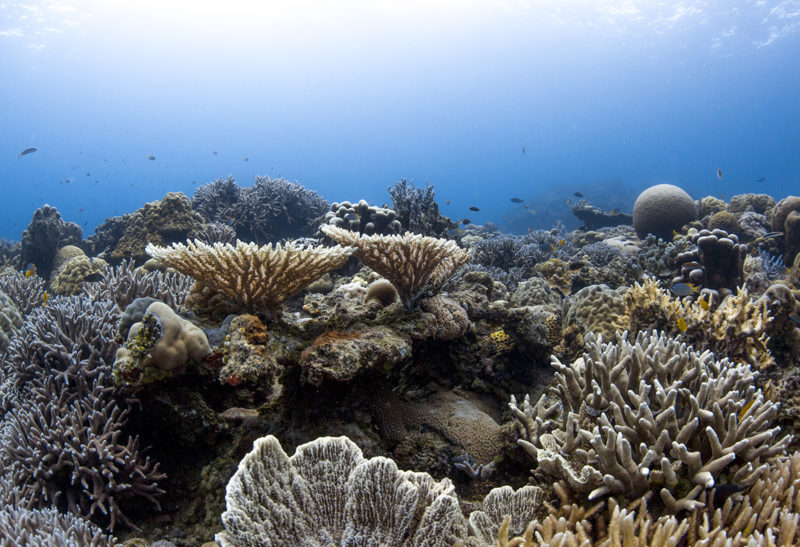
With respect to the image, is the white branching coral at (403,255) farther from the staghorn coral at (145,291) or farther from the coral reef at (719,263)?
the coral reef at (719,263)

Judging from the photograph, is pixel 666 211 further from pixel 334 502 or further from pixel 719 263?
pixel 334 502

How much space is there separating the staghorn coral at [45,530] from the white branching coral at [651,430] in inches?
114

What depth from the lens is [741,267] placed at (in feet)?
20.9

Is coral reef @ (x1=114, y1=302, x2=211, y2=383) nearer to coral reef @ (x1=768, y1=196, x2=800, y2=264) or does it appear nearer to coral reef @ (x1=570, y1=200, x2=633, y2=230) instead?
coral reef @ (x1=768, y1=196, x2=800, y2=264)

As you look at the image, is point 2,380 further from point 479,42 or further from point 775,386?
point 479,42

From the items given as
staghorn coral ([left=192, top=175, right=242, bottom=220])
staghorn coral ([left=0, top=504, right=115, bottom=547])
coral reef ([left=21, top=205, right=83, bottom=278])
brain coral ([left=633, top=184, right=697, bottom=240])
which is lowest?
staghorn coral ([left=0, top=504, right=115, bottom=547])

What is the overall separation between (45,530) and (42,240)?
450 inches

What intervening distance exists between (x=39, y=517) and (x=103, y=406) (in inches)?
32.4

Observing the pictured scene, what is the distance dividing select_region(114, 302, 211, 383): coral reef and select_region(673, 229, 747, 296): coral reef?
24.5ft

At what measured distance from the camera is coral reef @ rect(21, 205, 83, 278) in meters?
10.6

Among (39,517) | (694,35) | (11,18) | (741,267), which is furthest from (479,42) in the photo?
(39,517)

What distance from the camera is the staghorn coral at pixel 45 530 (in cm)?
232

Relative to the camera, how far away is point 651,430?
7.03 ft

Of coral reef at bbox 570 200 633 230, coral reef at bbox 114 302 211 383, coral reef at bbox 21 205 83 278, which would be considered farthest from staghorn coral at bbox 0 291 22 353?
coral reef at bbox 570 200 633 230
